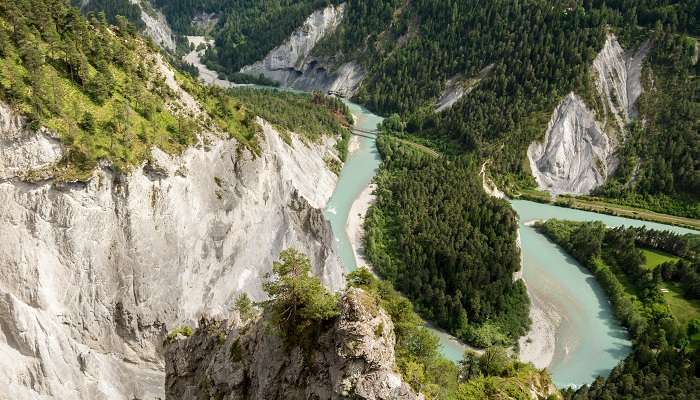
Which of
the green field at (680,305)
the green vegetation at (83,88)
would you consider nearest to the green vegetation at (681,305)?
the green field at (680,305)

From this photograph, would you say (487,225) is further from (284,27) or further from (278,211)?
(284,27)

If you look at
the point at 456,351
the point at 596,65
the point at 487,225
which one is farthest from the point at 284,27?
the point at 456,351

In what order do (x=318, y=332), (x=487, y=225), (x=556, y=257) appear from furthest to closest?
(x=556, y=257)
(x=487, y=225)
(x=318, y=332)

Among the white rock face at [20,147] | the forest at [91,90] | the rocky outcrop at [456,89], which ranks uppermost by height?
the rocky outcrop at [456,89]

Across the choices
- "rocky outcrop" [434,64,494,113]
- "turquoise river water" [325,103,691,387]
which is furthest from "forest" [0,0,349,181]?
"rocky outcrop" [434,64,494,113]

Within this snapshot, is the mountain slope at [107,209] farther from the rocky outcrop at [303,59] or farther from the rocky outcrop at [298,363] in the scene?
the rocky outcrop at [303,59]

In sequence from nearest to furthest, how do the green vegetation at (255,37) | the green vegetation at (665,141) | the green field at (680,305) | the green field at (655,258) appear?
the green field at (680,305)
the green field at (655,258)
the green vegetation at (665,141)
the green vegetation at (255,37)
